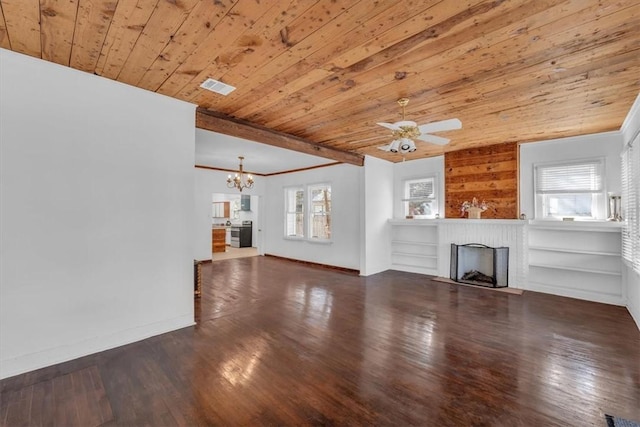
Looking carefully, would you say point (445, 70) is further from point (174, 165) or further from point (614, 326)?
point (614, 326)

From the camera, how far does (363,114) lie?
3828mm

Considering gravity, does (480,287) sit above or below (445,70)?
below

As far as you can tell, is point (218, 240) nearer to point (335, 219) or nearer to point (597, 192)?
point (335, 219)

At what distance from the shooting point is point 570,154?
5023mm

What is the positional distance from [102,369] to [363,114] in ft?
12.5

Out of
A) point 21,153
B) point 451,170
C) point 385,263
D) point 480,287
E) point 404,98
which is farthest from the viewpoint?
point 385,263

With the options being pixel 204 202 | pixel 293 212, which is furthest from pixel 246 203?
pixel 293 212

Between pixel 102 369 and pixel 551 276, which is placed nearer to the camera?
pixel 102 369

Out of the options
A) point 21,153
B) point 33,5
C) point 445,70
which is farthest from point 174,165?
point 445,70

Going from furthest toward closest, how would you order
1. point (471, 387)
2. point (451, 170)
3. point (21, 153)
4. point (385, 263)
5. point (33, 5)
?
point (385, 263) < point (451, 170) < point (21, 153) < point (471, 387) < point (33, 5)

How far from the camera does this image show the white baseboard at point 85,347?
94.9 inches

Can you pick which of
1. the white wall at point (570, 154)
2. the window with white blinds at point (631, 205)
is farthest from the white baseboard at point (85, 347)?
the white wall at point (570, 154)

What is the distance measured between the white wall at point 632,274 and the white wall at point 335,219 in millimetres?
4177

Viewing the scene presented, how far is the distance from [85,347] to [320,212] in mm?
5693
